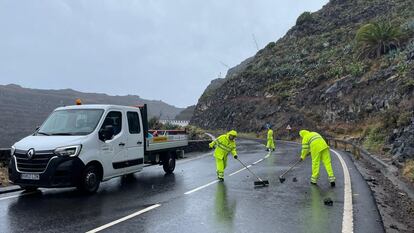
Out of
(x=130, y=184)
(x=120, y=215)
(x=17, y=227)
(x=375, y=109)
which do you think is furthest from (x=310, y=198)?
(x=375, y=109)

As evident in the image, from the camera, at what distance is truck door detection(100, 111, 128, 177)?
10008mm

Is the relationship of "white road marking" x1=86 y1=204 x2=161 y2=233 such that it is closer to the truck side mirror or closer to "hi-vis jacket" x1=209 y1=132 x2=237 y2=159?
the truck side mirror

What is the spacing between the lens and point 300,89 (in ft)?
167

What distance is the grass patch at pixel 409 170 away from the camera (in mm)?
11887

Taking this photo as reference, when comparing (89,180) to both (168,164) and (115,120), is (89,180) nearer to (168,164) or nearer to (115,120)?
(115,120)

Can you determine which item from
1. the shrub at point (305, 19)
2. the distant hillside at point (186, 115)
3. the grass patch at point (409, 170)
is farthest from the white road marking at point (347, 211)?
the distant hillside at point (186, 115)

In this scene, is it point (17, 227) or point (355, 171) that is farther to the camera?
point (355, 171)

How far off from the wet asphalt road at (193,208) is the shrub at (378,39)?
1345 inches

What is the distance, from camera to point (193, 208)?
26.7ft

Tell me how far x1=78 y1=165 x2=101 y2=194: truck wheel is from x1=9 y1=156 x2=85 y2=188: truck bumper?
170mm

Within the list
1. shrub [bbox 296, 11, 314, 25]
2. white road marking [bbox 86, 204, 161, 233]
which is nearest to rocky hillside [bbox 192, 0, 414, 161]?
shrub [bbox 296, 11, 314, 25]

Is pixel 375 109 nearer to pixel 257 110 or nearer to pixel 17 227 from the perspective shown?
pixel 257 110

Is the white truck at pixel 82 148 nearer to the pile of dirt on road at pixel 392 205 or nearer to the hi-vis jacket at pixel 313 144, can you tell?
the hi-vis jacket at pixel 313 144

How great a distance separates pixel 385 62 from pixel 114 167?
35831mm
